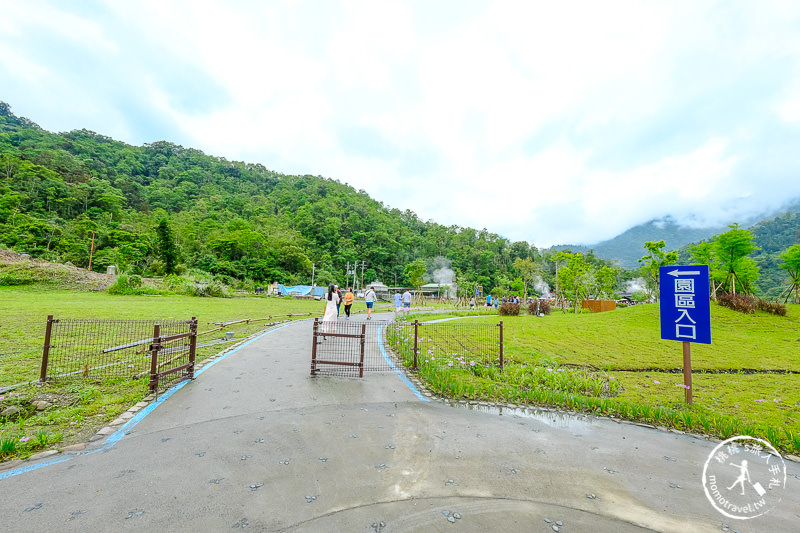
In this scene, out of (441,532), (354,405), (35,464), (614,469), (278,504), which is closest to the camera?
(441,532)

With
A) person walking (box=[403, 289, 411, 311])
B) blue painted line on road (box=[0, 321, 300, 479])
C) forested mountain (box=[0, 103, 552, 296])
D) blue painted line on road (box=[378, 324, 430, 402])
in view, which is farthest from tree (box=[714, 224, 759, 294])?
forested mountain (box=[0, 103, 552, 296])

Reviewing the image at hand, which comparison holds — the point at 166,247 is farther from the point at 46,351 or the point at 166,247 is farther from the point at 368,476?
the point at 368,476

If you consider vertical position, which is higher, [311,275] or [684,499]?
[311,275]

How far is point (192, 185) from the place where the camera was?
3061 inches

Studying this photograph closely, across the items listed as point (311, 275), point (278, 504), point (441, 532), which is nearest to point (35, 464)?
point (278, 504)

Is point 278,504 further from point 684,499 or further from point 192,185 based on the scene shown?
point 192,185

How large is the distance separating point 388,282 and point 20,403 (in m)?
76.2

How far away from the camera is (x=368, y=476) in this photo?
305cm

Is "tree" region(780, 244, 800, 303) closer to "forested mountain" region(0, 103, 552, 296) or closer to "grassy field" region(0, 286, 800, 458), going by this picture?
"grassy field" region(0, 286, 800, 458)

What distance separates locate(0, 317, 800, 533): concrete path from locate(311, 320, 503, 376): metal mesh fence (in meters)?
1.96

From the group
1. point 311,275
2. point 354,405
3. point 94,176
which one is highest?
point 94,176

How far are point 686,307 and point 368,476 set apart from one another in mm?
5828

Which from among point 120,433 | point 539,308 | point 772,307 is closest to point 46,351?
point 120,433

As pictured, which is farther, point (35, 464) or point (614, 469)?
point (614, 469)
